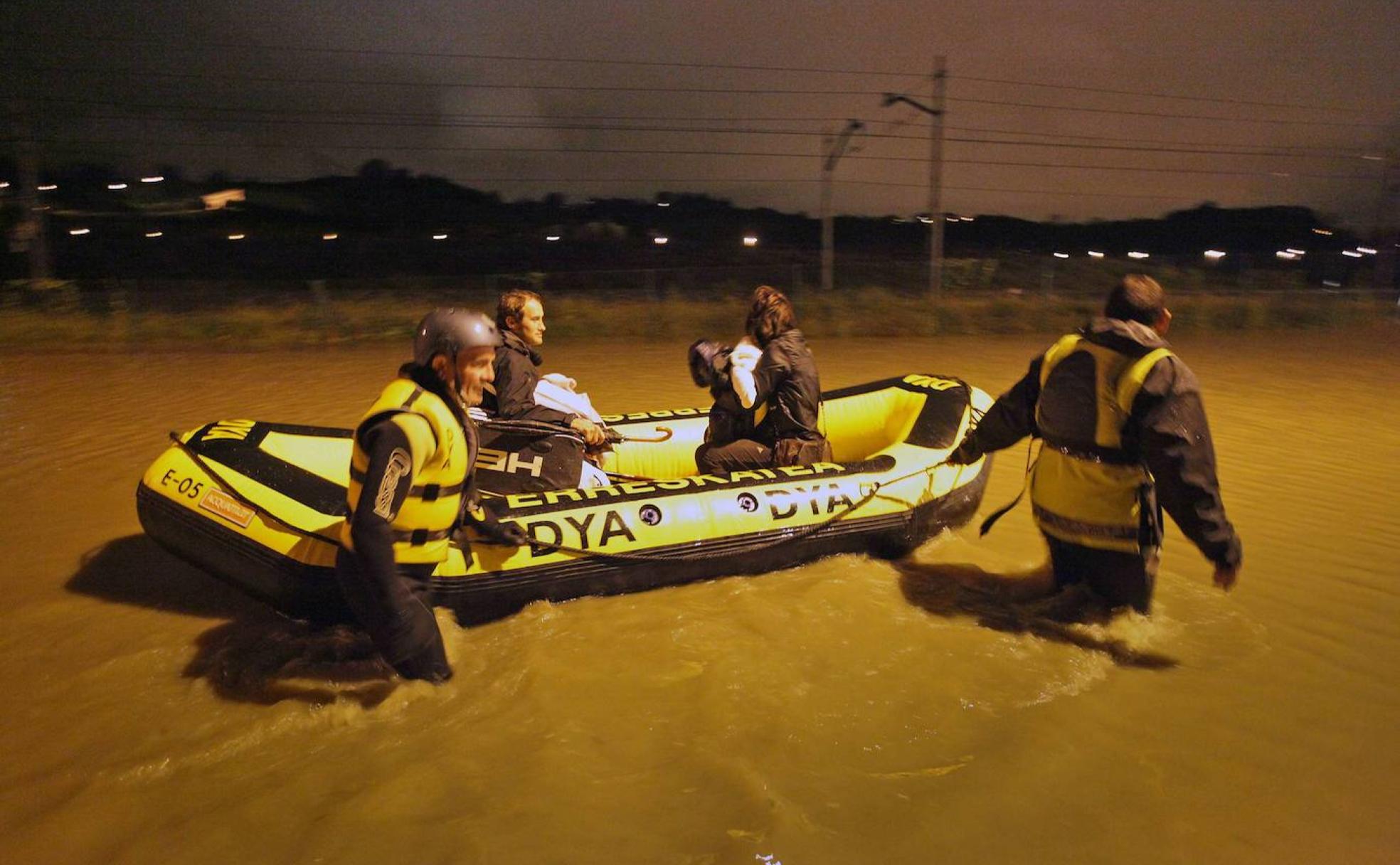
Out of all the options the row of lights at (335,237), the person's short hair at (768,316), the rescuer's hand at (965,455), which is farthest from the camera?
Answer: the row of lights at (335,237)

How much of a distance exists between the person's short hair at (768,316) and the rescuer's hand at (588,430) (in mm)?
1037

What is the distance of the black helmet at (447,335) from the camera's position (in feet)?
9.45

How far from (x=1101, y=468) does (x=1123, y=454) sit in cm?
10

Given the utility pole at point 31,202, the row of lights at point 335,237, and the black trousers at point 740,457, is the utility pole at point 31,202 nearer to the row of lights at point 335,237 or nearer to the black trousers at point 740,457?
the black trousers at point 740,457

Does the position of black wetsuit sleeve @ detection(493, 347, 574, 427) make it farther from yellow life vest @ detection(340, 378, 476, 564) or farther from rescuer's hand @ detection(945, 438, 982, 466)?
rescuer's hand @ detection(945, 438, 982, 466)

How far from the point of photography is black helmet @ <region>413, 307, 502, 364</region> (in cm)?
288

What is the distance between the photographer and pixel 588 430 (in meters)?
4.91

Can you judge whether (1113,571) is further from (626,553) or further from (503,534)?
(503,534)

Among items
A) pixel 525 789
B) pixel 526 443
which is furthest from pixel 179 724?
pixel 526 443

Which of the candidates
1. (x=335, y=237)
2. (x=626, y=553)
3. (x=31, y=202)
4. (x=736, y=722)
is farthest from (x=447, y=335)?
(x=335, y=237)

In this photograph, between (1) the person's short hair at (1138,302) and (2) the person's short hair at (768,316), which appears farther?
(2) the person's short hair at (768,316)

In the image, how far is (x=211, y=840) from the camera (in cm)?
256

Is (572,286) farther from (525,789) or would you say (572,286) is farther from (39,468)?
(525,789)

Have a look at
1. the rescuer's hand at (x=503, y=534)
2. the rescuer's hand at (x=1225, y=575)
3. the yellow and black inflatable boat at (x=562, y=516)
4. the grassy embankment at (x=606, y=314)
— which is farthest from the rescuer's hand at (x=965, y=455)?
the grassy embankment at (x=606, y=314)
